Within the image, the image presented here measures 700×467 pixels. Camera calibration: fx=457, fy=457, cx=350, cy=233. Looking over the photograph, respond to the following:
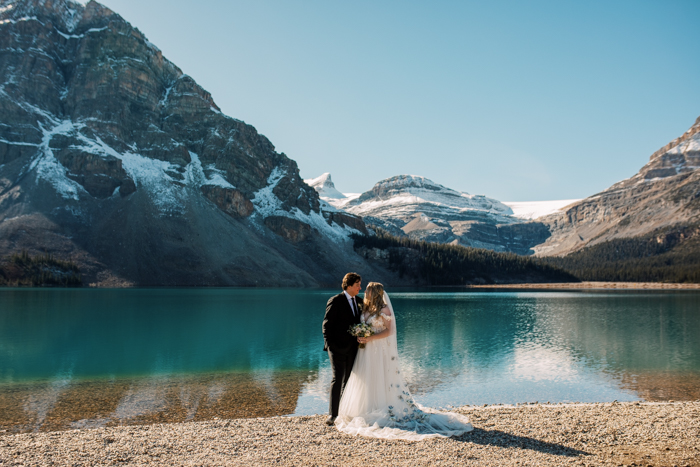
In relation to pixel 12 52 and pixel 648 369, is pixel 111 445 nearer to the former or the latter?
pixel 648 369

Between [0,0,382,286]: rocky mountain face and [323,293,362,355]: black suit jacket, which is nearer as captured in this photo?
[323,293,362,355]: black suit jacket

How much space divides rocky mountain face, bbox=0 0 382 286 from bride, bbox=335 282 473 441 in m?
106

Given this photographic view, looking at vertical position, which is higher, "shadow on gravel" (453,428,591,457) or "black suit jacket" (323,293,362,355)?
"black suit jacket" (323,293,362,355)

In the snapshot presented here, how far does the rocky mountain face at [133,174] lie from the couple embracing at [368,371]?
4160 inches

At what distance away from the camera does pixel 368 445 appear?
9211mm

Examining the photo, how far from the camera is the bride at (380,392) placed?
10344 mm

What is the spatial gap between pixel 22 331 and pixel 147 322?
30.8ft

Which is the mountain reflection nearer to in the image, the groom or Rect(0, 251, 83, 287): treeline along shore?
the groom

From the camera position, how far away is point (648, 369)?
23.5m

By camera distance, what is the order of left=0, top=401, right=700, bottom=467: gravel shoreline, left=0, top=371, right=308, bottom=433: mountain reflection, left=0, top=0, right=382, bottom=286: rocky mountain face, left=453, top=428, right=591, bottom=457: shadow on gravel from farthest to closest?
1. left=0, top=0, right=382, bottom=286: rocky mountain face
2. left=0, top=371, right=308, bottom=433: mountain reflection
3. left=453, top=428, right=591, bottom=457: shadow on gravel
4. left=0, top=401, right=700, bottom=467: gravel shoreline

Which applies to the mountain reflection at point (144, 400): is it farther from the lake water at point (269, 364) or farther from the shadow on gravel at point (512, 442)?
the shadow on gravel at point (512, 442)

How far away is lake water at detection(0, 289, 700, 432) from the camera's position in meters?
16.2

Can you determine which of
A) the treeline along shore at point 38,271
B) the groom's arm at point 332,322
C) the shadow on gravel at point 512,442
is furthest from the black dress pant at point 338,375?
the treeline along shore at point 38,271

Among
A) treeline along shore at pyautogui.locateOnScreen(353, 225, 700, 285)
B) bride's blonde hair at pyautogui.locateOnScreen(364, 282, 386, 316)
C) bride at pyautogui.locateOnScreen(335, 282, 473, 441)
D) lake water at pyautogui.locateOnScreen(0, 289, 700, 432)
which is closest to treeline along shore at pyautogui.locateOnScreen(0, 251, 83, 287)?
lake water at pyautogui.locateOnScreen(0, 289, 700, 432)
